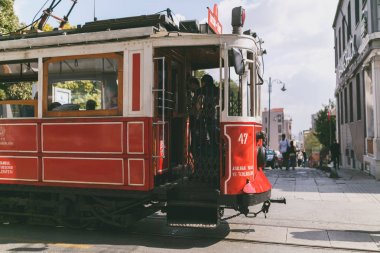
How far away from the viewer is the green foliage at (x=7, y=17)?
1324 centimetres

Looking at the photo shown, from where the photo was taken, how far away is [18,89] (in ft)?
24.9

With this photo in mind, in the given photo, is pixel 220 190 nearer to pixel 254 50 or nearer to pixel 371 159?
pixel 254 50

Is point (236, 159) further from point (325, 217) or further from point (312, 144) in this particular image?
point (312, 144)

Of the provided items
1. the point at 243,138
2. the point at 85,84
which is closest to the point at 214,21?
the point at 243,138

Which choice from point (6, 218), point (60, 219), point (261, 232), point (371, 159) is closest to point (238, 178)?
point (261, 232)

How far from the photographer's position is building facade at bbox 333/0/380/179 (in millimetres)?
14359

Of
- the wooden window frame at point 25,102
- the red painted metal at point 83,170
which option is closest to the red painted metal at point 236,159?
the red painted metal at point 83,170

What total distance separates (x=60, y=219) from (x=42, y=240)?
443 mm

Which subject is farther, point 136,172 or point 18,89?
point 18,89

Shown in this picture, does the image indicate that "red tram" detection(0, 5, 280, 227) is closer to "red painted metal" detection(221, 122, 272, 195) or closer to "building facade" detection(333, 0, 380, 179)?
"red painted metal" detection(221, 122, 272, 195)

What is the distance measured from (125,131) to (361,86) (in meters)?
13.8

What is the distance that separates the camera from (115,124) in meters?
6.25

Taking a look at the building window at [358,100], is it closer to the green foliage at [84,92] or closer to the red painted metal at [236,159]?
the red painted metal at [236,159]

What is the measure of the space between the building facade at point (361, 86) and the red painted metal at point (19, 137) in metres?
11.6
